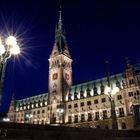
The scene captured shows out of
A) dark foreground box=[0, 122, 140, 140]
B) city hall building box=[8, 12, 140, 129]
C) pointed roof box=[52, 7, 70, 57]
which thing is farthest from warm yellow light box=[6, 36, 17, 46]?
pointed roof box=[52, 7, 70, 57]

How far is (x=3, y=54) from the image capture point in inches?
1006

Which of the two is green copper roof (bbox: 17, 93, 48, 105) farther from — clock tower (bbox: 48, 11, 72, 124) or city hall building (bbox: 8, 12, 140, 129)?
clock tower (bbox: 48, 11, 72, 124)

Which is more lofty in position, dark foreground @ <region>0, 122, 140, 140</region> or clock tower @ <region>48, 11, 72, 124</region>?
clock tower @ <region>48, 11, 72, 124</region>

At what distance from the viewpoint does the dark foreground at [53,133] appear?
1867 cm

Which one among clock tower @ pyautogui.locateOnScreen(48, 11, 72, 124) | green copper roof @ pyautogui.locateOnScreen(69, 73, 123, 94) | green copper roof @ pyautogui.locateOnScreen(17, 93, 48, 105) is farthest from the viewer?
green copper roof @ pyautogui.locateOnScreen(17, 93, 48, 105)

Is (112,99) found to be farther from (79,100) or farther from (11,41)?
(79,100)

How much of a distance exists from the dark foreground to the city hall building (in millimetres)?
37163

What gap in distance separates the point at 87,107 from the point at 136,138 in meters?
54.7

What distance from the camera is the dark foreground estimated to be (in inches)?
735

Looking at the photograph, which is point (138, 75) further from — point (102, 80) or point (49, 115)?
point (49, 115)

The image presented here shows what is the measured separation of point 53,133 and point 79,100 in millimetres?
66127

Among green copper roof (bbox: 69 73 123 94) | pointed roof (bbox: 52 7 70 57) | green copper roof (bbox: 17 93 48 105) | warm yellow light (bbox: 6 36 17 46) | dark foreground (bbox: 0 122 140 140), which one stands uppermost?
pointed roof (bbox: 52 7 70 57)

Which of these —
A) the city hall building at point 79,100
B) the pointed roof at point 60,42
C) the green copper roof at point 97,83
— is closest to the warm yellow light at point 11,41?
the city hall building at point 79,100

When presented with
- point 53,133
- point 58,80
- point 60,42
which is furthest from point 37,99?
point 53,133
